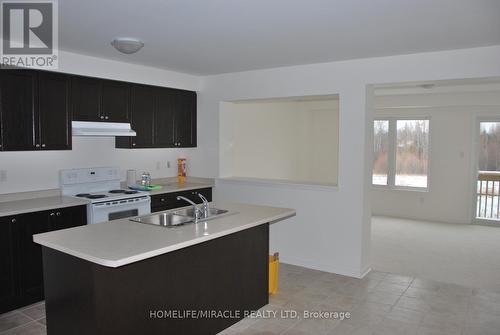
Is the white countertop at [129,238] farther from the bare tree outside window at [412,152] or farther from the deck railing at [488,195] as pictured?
the deck railing at [488,195]

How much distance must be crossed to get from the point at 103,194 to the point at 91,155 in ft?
2.00

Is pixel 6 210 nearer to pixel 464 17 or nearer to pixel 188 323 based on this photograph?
pixel 188 323

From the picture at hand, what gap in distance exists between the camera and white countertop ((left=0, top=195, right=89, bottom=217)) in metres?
3.57

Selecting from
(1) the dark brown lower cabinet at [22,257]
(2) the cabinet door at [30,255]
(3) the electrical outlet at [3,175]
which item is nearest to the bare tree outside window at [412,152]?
(1) the dark brown lower cabinet at [22,257]

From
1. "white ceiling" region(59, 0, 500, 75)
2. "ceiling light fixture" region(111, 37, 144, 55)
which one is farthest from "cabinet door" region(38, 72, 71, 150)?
"ceiling light fixture" region(111, 37, 144, 55)

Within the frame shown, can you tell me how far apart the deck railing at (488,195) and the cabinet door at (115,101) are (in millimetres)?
6429

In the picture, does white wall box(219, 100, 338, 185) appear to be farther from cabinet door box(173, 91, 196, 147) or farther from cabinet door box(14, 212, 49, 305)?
cabinet door box(14, 212, 49, 305)

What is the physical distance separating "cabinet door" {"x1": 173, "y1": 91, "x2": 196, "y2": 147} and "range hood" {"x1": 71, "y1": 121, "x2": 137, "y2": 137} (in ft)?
2.76

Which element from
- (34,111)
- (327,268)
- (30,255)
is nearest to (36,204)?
(30,255)

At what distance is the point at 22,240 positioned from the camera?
3619mm

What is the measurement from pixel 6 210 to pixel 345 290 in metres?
3.34

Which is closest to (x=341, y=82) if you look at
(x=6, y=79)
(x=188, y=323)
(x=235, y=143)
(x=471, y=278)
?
(x=235, y=143)

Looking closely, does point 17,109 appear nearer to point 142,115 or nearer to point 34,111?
point 34,111

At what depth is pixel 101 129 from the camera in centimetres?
455
